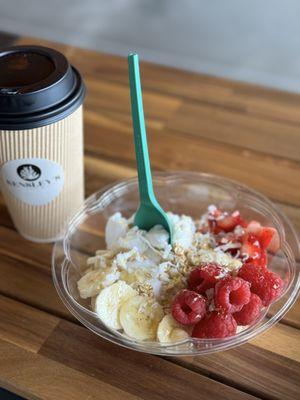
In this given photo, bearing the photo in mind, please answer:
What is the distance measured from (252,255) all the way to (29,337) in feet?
1.13

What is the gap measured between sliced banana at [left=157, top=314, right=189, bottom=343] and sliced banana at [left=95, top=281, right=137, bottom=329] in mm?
59

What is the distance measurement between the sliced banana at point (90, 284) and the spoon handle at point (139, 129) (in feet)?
0.43

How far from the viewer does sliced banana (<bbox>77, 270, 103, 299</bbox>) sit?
750mm

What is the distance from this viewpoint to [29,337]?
0.75 metres

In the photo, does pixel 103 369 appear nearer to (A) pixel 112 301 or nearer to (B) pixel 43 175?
(A) pixel 112 301

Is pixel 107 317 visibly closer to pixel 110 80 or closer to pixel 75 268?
pixel 75 268

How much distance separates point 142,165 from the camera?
0.78 metres

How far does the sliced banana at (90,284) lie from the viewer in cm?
75

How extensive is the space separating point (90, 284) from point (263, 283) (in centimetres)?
24

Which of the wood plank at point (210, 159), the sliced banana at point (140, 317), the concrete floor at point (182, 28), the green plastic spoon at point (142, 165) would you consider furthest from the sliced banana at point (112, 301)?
the concrete floor at point (182, 28)

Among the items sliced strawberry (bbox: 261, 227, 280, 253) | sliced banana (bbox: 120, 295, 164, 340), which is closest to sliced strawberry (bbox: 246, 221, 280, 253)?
sliced strawberry (bbox: 261, 227, 280, 253)

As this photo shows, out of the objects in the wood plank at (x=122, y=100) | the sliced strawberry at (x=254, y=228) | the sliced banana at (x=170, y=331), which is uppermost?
the sliced strawberry at (x=254, y=228)

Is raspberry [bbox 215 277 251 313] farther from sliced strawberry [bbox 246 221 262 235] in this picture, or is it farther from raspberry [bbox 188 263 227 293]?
sliced strawberry [bbox 246 221 262 235]

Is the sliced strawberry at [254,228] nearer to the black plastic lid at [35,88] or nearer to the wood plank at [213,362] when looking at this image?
the wood plank at [213,362]
